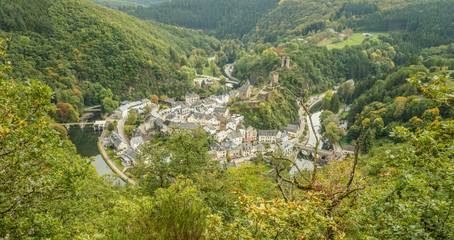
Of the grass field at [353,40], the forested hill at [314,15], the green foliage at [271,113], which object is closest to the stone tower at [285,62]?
the green foliage at [271,113]

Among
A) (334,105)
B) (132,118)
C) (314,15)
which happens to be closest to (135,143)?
(132,118)

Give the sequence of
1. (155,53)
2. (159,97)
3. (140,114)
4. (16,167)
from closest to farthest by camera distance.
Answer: (16,167) < (140,114) < (159,97) < (155,53)

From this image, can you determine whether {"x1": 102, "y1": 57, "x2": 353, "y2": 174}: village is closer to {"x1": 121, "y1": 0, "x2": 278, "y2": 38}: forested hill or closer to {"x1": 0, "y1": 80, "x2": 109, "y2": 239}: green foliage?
{"x1": 0, "y1": 80, "x2": 109, "y2": 239}: green foliage

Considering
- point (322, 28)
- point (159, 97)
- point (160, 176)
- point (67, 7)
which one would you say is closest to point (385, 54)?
point (322, 28)

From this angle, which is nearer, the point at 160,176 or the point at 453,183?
the point at 453,183

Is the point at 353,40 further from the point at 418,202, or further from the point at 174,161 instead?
the point at 418,202

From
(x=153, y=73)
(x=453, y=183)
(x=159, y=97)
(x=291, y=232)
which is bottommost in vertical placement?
(x=159, y=97)

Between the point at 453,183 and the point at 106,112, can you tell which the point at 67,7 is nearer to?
the point at 106,112
